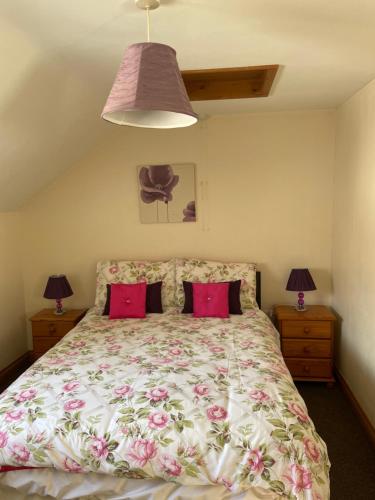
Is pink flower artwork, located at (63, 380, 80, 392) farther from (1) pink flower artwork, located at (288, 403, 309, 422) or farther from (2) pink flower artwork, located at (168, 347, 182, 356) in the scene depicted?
(1) pink flower artwork, located at (288, 403, 309, 422)

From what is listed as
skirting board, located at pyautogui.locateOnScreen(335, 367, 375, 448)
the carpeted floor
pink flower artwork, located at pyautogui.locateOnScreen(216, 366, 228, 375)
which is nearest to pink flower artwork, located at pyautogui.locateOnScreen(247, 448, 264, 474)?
pink flower artwork, located at pyautogui.locateOnScreen(216, 366, 228, 375)

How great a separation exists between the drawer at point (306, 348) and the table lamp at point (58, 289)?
1.91 meters

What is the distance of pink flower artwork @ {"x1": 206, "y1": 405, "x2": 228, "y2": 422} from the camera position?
5.22 feet

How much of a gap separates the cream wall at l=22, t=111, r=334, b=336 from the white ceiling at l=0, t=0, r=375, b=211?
17.5 inches

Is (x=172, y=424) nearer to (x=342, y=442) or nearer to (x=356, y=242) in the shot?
(x=342, y=442)

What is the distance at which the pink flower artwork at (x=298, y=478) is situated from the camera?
55.7 inches

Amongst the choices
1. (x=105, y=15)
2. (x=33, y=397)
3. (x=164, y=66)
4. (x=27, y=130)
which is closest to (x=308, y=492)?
(x=33, y=397)

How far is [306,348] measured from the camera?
3.04m

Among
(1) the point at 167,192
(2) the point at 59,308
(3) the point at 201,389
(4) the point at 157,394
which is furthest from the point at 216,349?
(2) the point at 59,308

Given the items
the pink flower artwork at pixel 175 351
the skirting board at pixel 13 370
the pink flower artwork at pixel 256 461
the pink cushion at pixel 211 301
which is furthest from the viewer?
the skirting board at pixel 13 370

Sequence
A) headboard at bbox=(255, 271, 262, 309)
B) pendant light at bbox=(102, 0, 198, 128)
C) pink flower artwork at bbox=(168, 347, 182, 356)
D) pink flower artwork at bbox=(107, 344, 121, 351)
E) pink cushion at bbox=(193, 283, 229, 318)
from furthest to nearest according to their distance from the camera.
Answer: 1. headboard at bbox=(255, 271, 262, 309)
2. pink cushion at bbox=(193, 283, 229, 318)
3. pink flower artwork at bbox=(107, 344, 121, 351)
4. pink flower artwork at bbox=(168, 347, 182, 356)
5. pendant light at bbox=(102, 0, 198, 128)

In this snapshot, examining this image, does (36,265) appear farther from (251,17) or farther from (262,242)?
(251,17)

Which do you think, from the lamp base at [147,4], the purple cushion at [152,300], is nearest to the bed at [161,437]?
the purple cushion at [152,300]

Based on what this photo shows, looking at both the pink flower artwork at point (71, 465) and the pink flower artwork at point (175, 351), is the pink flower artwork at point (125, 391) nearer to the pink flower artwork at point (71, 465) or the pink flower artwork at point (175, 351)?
the pink flower artwork at point (71, 465)
